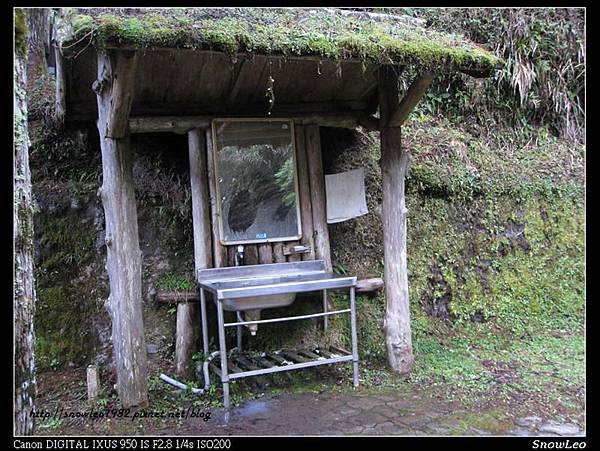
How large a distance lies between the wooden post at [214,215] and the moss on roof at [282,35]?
151cm

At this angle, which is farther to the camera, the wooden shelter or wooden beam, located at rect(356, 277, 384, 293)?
wooden beam, located at rect(356, 277, 384, 293)

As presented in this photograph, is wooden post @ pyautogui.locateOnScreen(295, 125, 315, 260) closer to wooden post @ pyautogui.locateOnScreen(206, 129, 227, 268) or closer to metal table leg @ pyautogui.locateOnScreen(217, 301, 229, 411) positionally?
wooden post @ pyautogui.locateOnScreen(206, 129, 227, 268)

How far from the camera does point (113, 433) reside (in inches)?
155

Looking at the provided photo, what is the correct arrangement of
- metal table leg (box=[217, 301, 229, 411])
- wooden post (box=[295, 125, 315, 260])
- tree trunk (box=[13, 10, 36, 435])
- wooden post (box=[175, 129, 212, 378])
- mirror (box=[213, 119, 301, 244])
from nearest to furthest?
tree trunk (box=[13, 10, 36, 435]), metal table leg (box=[217, 301, 229, 411]), wooden post (box=[175, 129, 212, 378]), mirror (box=[213, 119, 301, 244]), wooden post (box=[295, 125, 315, 260])

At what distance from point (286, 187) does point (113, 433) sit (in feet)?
8.86

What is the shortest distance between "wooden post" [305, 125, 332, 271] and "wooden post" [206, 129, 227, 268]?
968 mm

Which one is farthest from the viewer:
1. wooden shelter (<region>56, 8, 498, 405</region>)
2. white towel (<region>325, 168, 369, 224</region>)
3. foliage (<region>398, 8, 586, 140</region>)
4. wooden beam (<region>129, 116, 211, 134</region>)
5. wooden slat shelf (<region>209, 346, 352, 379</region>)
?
foliage (<region>398, 8, 586, 140</region>)

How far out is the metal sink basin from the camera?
439cm

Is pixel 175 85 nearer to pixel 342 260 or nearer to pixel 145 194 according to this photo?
pixel 145 194

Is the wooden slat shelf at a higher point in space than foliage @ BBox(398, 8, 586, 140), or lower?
lower

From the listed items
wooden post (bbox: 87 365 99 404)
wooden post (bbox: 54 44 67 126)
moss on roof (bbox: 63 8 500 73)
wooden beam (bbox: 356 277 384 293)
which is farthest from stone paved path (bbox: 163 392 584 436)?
wooden post (bbox: 54 44 67 126)

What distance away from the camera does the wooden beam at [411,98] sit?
4629mm

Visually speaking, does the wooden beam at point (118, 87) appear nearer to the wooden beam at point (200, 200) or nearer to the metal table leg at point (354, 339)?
the wooden beam at point (200, 200)

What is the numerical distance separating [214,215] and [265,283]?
845mm
